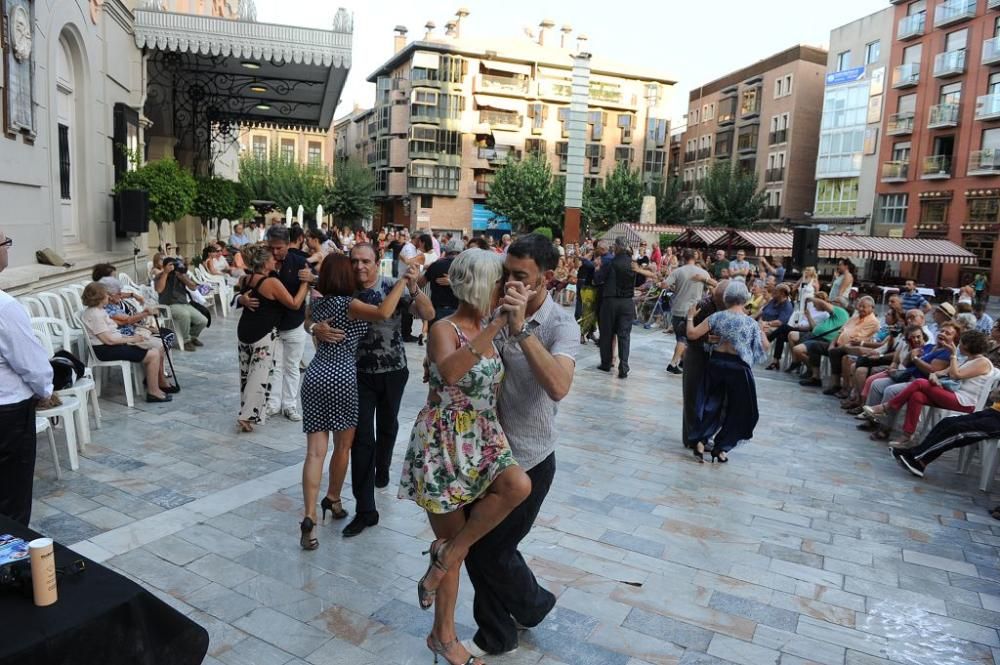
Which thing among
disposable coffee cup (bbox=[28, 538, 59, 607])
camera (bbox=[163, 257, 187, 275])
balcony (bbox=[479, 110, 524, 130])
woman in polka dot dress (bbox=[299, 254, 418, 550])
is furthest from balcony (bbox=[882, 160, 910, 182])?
disposable coffee cup (bbox=[28, 538, 59, 607])

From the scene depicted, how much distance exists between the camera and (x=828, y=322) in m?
10.6

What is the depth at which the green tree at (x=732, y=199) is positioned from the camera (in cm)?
4288

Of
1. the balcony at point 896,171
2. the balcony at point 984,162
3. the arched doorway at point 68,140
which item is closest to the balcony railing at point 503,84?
the balcony at point 896,171

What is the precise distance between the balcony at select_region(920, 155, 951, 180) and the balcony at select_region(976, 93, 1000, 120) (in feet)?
7.82

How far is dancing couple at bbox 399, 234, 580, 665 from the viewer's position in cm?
272

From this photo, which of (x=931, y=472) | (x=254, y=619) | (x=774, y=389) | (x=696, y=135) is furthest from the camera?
(x=696, y=135)

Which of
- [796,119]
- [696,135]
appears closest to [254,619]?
[796,119]

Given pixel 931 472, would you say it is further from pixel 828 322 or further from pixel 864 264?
pixel 864 264

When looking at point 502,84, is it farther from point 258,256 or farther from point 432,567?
point 432,567

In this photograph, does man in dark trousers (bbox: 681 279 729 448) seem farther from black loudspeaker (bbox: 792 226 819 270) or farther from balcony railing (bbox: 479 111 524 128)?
balcony railing (bbox: 479 111 524 128)

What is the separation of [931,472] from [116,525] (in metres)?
6.63

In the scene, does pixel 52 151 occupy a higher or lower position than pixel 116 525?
higher

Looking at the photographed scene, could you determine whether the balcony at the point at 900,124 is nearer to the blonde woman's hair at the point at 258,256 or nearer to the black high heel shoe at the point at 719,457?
the black high heel shoe at the point at 719,457

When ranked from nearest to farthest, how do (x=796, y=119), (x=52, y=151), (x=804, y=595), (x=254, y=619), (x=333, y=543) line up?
(x=254, y=619)
(x=804, y=595)
(x=333, y=543)
(x=52, y=151)
(x=796, y=119)
